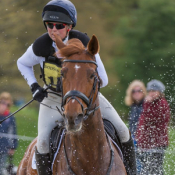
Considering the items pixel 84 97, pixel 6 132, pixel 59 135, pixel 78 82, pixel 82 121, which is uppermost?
pixel 78 82

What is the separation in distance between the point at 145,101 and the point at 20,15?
812 cm

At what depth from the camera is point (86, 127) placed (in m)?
4.83

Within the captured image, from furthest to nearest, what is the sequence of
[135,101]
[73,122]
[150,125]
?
[135,101]
[150,125]
[73,122]

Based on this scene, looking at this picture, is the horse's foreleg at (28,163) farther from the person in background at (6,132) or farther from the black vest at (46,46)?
the person in background at (6,132)

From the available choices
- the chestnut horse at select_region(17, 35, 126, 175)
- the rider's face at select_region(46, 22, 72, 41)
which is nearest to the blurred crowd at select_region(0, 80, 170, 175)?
the chestnut horse at select_region(17, 35, 126, 175)

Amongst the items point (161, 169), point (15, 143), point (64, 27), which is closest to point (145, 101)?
point (161, 169)

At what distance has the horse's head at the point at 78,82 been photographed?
4.32 metres

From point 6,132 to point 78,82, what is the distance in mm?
5150

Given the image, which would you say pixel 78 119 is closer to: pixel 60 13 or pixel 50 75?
pixel 50 75

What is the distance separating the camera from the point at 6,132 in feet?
30.6

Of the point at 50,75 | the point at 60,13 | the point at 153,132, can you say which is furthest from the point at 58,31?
the point at 153,132

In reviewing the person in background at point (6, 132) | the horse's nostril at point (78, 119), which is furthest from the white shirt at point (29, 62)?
the person in background at point (6, 132)

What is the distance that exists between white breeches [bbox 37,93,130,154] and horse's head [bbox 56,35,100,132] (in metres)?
0.85

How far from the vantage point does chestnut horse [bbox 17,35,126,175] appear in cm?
439
